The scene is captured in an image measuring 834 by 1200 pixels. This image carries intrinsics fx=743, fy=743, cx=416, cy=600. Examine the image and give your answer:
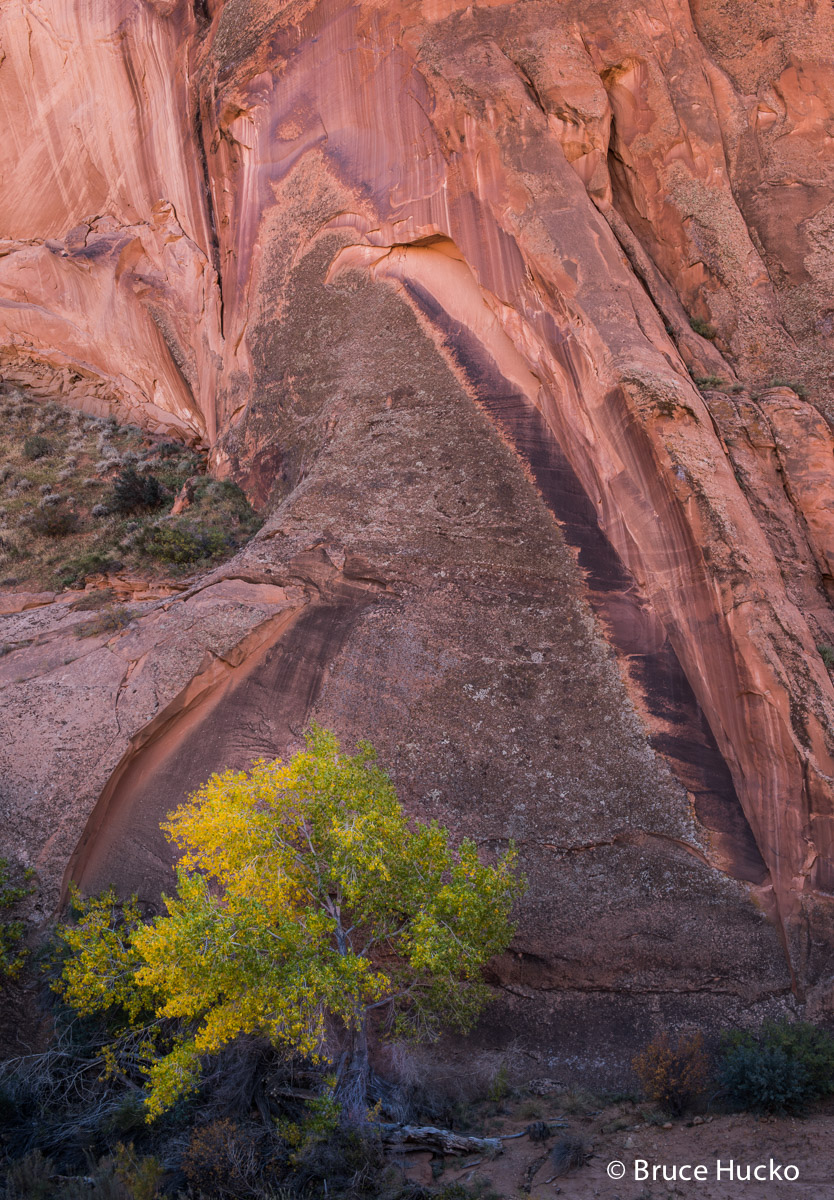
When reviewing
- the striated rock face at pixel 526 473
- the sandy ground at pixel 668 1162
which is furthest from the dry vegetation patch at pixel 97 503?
the sandy ground at pixel 668 1162

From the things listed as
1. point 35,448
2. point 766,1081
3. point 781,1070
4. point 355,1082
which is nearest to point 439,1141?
point 355,1082

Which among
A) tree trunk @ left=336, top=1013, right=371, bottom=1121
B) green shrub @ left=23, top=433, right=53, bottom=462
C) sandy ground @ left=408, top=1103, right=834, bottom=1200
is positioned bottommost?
sandy ground @ left=408, top=1103, right=834, bottom=1200

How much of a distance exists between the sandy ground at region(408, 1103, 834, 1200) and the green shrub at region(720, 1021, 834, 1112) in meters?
0.18

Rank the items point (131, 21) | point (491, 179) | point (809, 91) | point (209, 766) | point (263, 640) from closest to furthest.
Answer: point (209, 766) < point (263, 640) < point (491, 179) < point (809, 91) < point (131, 21)

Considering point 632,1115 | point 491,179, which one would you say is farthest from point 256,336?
point 632,1115

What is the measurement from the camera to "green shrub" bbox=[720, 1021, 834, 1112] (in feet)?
A: 27.9

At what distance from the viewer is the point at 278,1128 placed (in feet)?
26.3

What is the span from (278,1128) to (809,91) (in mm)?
22006

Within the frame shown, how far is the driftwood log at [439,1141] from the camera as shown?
8.40 metres

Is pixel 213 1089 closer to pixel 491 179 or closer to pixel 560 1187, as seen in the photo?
pixel 560 1187

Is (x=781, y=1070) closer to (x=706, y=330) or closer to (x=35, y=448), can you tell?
(x=706, y=330)

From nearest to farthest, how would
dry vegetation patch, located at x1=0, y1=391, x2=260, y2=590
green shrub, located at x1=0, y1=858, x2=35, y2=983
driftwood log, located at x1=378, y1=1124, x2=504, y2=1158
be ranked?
driftwood log, located at x1=378, y1=1124, x2=504, y2=1158 < green shrub, located at x1=0, y1=858, x2=35, y2=983 < dry vegetation patch, located at x1=0, y1=391, x2=260, y2=590

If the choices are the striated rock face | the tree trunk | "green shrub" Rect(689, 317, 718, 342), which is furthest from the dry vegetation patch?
"green shrub" Rect(689, 317, 718, 342)

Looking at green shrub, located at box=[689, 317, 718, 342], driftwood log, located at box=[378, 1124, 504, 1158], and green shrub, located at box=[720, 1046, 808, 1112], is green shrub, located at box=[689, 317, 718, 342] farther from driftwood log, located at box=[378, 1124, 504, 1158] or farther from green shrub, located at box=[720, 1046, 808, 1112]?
driftwood log, located at box=[378, 1124, 504, 1158]
